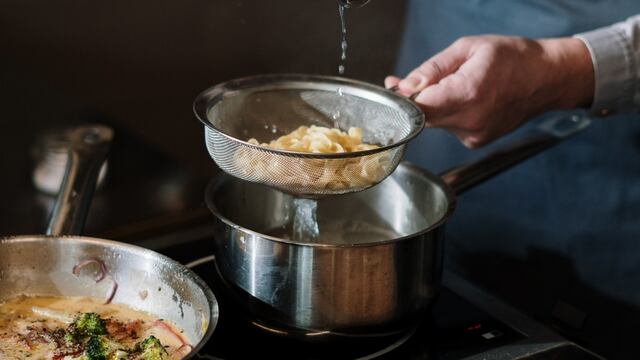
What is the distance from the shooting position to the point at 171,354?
0.92m

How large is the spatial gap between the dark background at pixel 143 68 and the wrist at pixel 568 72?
1.24 ft

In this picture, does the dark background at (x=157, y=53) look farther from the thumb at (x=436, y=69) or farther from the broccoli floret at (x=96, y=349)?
the broccoli floret at (x=96, y=349)

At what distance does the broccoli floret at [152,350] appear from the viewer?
885 mm

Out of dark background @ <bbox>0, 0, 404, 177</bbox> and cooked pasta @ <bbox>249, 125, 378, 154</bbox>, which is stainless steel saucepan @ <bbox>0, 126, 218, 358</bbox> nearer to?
cooked pasta @ <bbox>249, 125, 378, 154</bbox>

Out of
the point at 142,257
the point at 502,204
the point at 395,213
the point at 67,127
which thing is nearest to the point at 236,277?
the point at 142,257

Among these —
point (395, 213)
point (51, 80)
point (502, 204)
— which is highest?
point (51, 80)

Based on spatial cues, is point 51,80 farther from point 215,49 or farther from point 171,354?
point 171,354

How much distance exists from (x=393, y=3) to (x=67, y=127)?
0.62 meters

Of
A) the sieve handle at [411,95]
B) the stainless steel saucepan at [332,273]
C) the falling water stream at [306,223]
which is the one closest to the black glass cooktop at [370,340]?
the stainless steel saucepan at [332,273]

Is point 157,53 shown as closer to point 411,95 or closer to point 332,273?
point 411,95

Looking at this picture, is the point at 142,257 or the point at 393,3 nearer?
the point at 142,257

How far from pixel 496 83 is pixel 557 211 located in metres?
0.35

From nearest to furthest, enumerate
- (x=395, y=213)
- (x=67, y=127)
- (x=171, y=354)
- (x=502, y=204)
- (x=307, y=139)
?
(x=171, y=354) → (x=307, y=139) → (x=395, y=213) → (x=67, y=127) → (x=502, y=204)

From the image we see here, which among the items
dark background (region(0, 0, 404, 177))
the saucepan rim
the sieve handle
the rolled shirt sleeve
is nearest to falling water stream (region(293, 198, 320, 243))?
the saucepan rim
